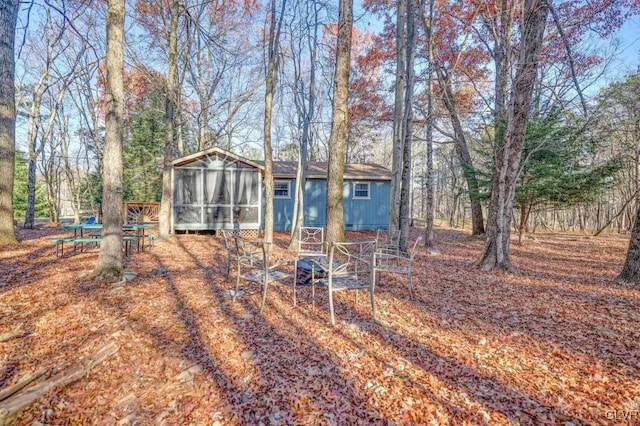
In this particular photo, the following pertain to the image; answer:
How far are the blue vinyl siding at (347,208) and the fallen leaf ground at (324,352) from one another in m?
9.10

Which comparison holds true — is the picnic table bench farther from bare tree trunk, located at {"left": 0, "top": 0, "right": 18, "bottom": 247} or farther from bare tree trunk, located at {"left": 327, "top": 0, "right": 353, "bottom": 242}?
bare tree trunk, located at {"left": 327, "top": 0, "right": 353, "bottom": 242}

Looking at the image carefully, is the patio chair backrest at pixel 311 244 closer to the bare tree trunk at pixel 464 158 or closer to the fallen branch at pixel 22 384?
the fallen branch at pixel 22 384

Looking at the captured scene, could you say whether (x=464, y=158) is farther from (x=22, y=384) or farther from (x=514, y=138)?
(x=22, y=384)

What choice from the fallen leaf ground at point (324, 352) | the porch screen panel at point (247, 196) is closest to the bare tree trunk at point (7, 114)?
the fallen leaf ground at point (324, 352)

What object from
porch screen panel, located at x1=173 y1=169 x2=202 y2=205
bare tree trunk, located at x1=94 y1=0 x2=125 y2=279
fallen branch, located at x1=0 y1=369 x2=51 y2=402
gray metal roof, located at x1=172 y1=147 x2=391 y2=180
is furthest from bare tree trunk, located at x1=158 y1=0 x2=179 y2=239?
fallen branch, located at x1=0 y1=369 x2=51 y2=402

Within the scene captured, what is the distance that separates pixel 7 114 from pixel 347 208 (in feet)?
38.0

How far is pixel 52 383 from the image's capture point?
231 centimetres

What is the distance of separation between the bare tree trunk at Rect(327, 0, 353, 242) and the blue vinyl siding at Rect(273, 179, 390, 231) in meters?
7.16

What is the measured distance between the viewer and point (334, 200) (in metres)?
7.24

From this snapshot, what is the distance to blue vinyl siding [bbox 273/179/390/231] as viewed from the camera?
46.8 feet

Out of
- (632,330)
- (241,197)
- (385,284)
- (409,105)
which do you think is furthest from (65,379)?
(241,197)

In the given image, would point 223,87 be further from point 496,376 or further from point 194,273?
point 496,376

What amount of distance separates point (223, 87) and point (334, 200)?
1450 cm

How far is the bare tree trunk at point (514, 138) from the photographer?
6.03 meters
